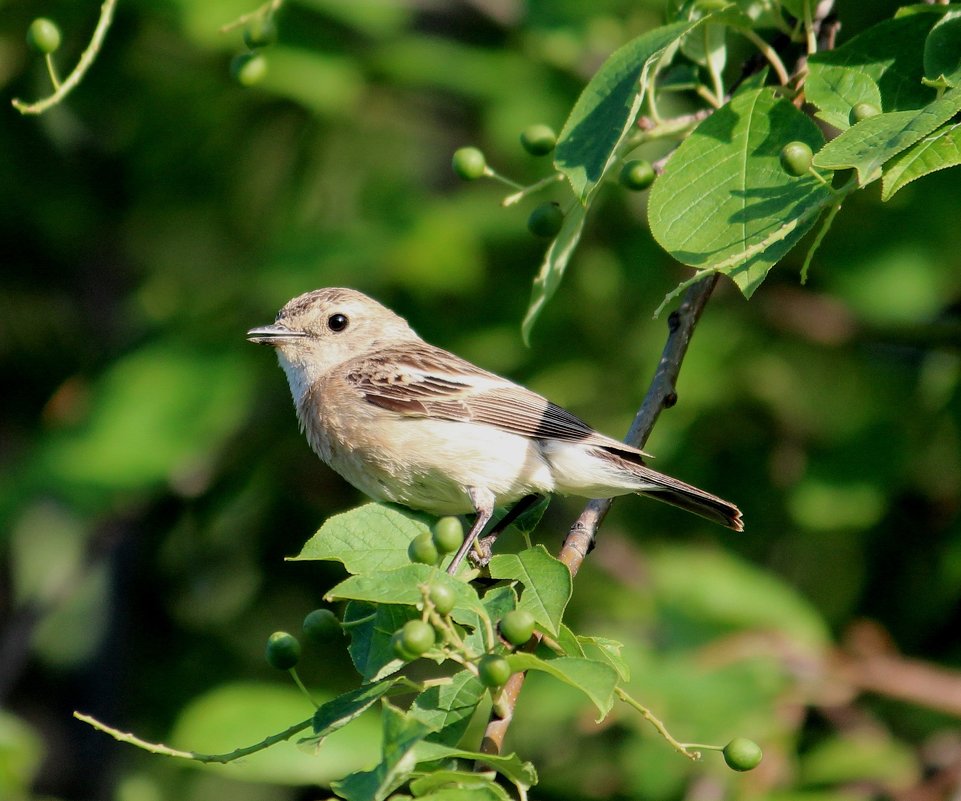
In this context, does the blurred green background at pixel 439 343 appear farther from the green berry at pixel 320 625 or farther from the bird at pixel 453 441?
the green berry at pixel 320 625

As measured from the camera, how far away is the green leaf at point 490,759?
110 inches

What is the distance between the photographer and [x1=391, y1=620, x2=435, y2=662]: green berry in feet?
9.32

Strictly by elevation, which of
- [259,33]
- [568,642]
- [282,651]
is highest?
[259,33]

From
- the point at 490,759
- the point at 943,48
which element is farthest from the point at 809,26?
the point at 490,759

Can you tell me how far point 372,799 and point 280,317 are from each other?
3660 millimetres

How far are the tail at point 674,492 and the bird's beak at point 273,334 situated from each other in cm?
178

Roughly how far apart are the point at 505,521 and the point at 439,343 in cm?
198

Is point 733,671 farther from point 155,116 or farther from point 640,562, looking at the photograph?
point 155,116

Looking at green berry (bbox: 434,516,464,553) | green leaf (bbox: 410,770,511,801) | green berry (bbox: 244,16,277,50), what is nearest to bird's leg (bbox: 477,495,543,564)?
green berry (bbox: 434,516,464,553)

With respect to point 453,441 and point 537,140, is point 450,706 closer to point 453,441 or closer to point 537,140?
point 537,140

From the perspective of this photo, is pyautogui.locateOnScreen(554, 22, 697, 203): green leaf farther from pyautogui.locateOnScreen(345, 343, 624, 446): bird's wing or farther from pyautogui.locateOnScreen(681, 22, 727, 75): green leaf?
pyautogui.locateOnScreen(345, 343, 624, 446): bird's wing

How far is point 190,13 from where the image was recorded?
6109mm

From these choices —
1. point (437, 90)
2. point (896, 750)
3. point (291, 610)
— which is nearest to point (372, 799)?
point (896, 750)

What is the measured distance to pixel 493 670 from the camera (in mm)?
2830
